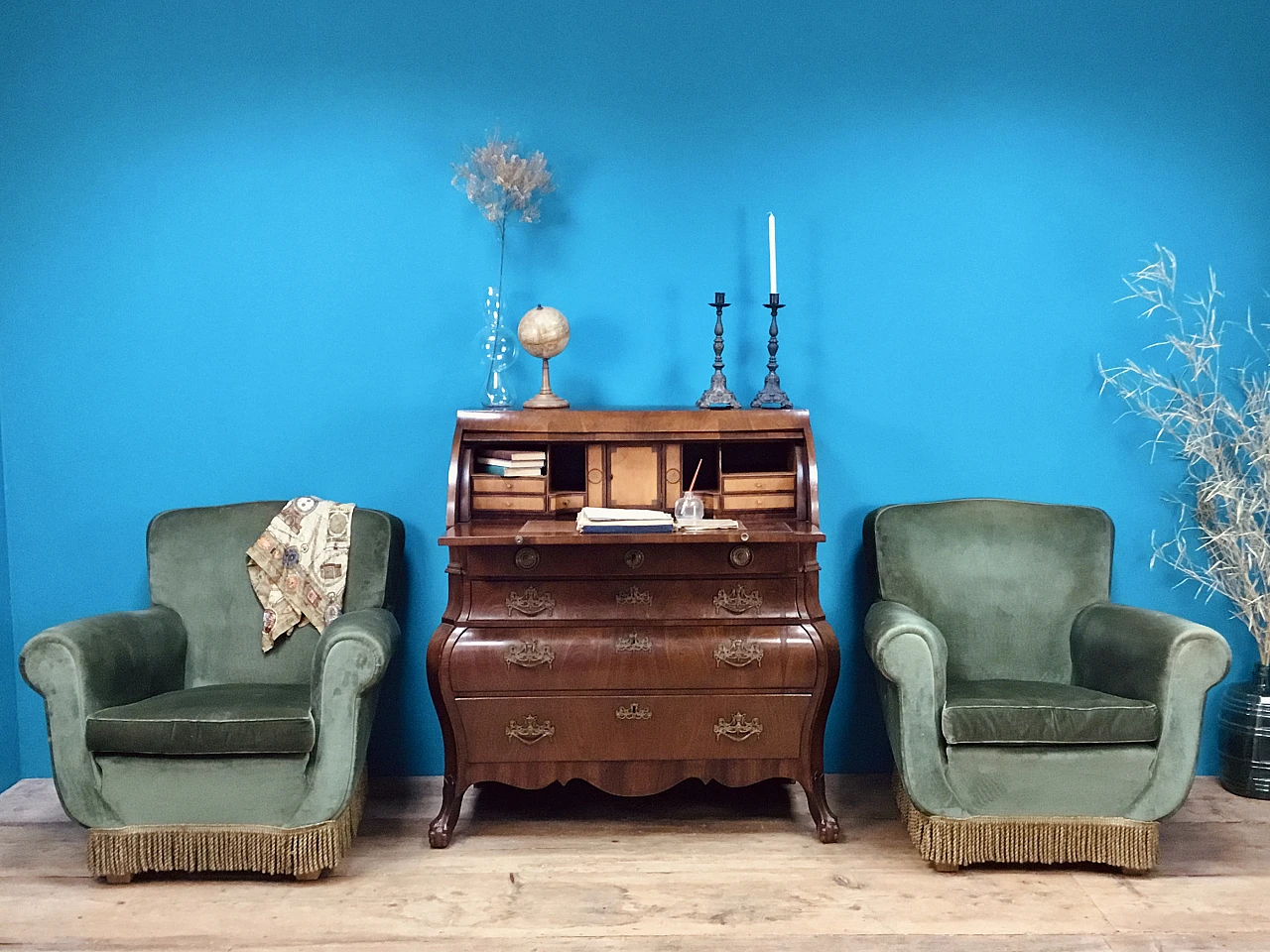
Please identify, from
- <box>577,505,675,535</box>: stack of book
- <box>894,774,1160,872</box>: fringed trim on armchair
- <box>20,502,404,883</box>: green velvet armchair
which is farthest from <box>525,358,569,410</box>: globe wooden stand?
<box>894,774,1160,872</box>: fringed trim on armchair

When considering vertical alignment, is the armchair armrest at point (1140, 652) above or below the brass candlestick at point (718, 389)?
below

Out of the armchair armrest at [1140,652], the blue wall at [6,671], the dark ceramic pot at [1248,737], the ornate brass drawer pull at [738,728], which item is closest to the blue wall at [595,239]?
the blue wall at [6,671]

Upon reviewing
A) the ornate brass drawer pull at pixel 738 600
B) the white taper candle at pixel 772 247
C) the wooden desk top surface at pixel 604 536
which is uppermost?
the white taper candle at pixel 772 247

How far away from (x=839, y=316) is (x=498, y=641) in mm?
1527

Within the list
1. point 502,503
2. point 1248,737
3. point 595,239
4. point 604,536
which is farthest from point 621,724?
point 1248,737

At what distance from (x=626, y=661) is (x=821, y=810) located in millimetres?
700

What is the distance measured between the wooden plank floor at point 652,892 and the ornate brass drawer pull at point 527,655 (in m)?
0.52

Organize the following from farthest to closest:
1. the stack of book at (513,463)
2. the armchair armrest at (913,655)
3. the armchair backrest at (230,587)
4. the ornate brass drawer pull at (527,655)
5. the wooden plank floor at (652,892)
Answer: the armchair backrest at (230,587) → the stack of book at (513,463) → the ornate brass drawer pull at (527,655) → the armchair armrest at (913,655) → the wooden plank floor at (652,892)

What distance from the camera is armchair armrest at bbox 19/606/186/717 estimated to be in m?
2.81

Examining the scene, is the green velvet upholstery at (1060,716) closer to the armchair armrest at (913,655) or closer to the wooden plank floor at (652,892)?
the armchair armrest at (913,655)

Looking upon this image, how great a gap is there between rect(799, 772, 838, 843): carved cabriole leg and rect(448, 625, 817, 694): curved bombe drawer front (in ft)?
0.94

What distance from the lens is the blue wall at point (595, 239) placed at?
3490 mm

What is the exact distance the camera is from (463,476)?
321 cm

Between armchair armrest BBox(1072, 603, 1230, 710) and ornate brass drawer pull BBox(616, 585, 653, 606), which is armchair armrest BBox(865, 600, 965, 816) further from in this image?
ornate brass drawer pull BBox(616, 585, 653, 606)
